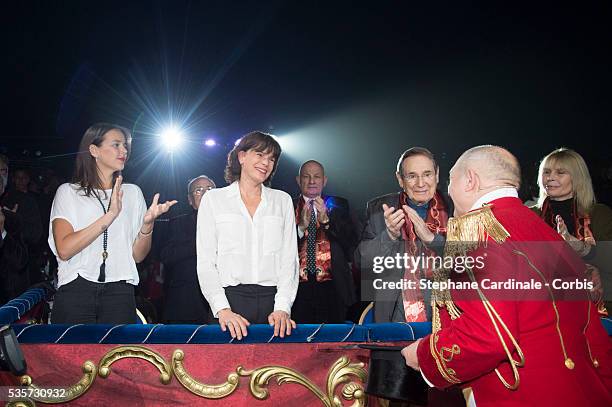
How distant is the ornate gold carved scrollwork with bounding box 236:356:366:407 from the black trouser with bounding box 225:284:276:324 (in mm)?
341

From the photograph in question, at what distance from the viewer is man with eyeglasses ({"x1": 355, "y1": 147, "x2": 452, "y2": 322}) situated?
3.24 m

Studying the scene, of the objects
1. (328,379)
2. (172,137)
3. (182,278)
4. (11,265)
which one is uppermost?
(172,137)

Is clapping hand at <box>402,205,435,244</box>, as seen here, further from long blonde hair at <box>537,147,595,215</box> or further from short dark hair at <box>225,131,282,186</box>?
long blonde hair at <box>537,147,595,215</box>

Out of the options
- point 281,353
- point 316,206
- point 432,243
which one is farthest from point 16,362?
point 316,206

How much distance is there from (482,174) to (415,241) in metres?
1.43

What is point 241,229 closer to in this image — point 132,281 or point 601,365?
point 132,281

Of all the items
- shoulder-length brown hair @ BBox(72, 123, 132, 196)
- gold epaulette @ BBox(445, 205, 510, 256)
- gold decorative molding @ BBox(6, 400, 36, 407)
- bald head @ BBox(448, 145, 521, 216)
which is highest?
shoulder-length brown hair @ BBox(72, 123, 132, 196)

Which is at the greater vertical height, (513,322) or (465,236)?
(465,236)

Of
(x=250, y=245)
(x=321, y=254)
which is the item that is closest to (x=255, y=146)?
(x=250, y=245)

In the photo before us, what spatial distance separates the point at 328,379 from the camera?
2.54 m

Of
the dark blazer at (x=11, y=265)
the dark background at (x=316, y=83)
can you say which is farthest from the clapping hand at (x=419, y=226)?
the dark background at (x=316, y=83)

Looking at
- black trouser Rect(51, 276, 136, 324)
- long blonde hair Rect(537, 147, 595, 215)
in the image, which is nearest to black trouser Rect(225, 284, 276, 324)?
black trouser Rect(51, 276, 136, 324)

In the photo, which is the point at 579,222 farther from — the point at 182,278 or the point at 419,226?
the point at 182,278

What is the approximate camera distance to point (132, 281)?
9.77ft
